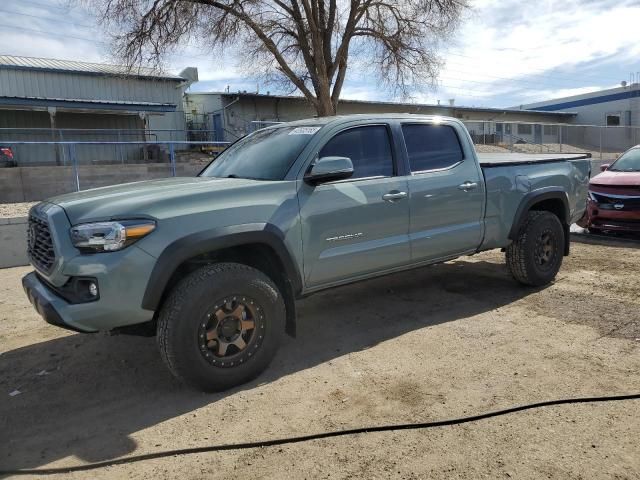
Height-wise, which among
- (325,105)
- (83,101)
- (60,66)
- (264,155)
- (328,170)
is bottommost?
(328,170)

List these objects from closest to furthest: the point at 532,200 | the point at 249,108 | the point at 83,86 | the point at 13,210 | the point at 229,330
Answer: the point at 229,330, the point at 532,200, the point at 13,210, the point at 83,86, the point at 249,108

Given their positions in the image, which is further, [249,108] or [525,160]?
[249,108]

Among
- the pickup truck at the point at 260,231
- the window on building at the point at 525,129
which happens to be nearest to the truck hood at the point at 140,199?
the pickup truck at the point at 260,231

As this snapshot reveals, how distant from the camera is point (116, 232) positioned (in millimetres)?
3033

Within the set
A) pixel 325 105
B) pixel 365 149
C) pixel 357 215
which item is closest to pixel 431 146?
pixel 365 149

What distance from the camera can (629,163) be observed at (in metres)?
9.29

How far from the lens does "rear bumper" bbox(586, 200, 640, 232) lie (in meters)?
8.09

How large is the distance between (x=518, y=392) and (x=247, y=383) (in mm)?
1813

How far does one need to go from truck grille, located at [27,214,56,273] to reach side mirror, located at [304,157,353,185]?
178 centimetres

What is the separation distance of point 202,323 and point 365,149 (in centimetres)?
202

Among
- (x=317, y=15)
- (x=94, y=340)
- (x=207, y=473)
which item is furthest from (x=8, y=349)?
(x=317, y=15)

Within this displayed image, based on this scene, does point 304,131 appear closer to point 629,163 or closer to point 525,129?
point 629,163

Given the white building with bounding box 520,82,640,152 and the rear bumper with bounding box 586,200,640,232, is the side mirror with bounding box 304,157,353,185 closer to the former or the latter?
the rear bumper with bounding box 586,200,640,232

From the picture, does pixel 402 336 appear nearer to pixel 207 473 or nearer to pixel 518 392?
pixel 518 392
